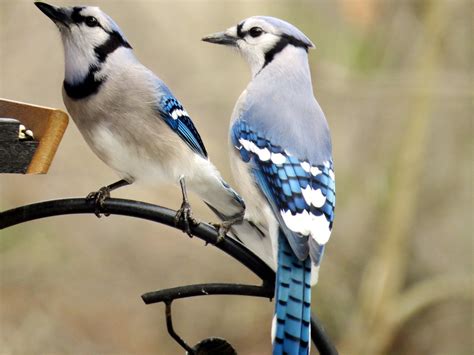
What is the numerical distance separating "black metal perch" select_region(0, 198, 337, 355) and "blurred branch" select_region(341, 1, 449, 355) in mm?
2425

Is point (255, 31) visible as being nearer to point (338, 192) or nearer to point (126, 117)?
point (126, 117)

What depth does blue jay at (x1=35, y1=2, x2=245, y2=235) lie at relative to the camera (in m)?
1.77

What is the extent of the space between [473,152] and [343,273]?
96 cm

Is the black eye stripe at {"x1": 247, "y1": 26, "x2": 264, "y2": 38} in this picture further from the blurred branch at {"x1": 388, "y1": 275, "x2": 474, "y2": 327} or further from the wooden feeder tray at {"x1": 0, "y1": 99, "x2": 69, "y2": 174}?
the blurred branch at {"x1": 388, "y1": 275, "x2": 474, "y2": 327}

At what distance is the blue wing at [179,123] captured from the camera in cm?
194

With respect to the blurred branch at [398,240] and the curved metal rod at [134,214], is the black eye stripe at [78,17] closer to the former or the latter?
the curved metal rod at [134,214]

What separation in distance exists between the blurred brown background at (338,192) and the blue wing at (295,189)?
2.19 m

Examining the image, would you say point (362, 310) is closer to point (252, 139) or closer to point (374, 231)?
point (374, 231)

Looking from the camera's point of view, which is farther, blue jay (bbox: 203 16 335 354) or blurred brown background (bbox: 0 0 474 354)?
blurred brown background (bbox: 0 0 474 354)

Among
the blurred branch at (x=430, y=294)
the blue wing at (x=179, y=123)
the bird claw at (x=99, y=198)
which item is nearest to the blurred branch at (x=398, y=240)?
the blurred branch at (x=430, y=294)

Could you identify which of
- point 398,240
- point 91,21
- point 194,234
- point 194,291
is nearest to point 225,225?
point 194,234

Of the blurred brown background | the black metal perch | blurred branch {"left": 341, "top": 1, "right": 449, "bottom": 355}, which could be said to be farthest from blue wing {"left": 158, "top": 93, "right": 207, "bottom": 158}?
blurred branch {"left": 341, "top": 1, "right": 449, "bottom": 355}

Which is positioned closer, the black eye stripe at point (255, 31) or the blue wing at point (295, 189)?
the blue wing at point (295, 189)

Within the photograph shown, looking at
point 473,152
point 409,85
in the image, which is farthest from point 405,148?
point 473,152
